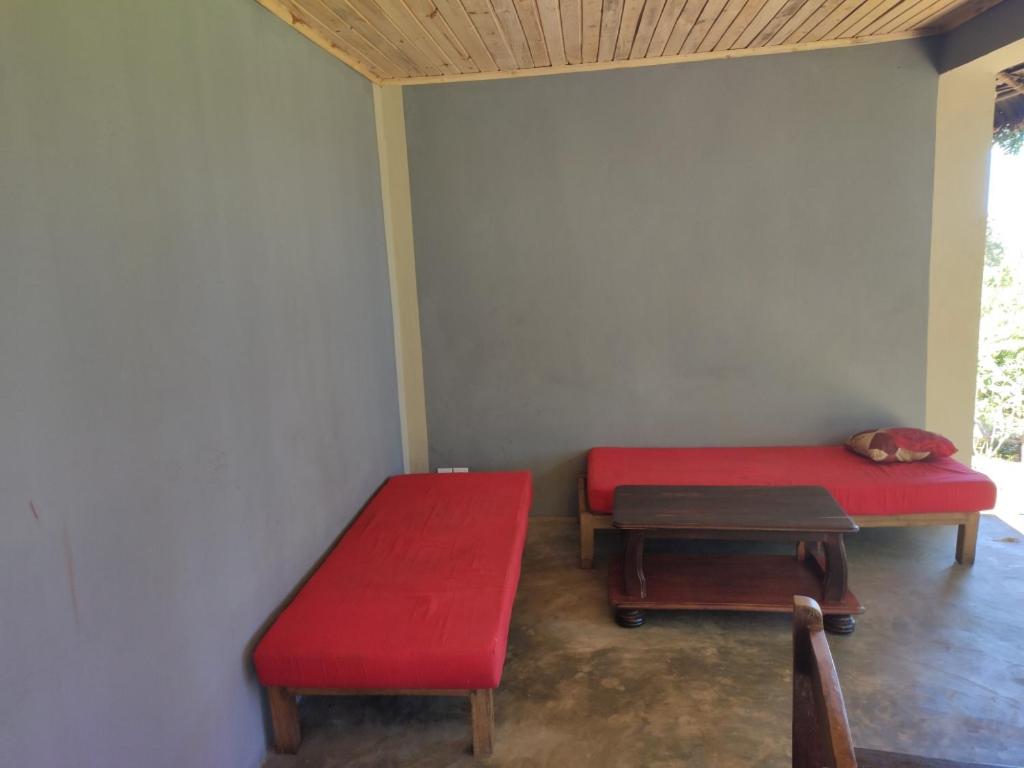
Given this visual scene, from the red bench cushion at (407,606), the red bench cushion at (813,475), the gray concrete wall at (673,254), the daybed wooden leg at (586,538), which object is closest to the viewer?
the red bench cushion at (407,606)

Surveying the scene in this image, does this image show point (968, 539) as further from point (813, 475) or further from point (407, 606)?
point (407, 606)

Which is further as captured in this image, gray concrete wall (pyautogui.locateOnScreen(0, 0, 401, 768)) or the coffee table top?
the coffee table top

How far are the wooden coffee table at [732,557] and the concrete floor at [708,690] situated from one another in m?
0.12

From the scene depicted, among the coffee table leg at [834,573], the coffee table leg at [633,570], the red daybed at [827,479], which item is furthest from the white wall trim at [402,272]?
the coffee table leg at [834,573]

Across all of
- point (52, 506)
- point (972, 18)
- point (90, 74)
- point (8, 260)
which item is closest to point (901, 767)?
point (52, 506)

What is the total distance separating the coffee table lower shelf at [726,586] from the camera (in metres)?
2.51

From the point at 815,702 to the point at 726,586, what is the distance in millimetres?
1847

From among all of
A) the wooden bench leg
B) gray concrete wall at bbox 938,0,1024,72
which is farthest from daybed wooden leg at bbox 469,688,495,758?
gray concrete wall at bbox 938,0,1024,72

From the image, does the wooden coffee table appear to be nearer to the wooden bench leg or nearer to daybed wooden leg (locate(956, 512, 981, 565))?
the wooden bench leg

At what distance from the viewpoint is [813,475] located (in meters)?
3.07

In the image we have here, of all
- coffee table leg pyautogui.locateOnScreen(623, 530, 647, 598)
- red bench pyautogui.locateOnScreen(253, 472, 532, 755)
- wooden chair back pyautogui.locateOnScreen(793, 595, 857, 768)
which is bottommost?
coffee table leg pyautogui.locateOnScreen(623, 530, 647, 598)

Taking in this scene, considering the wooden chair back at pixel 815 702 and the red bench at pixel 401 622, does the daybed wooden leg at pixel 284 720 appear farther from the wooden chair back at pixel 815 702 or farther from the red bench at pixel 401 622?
the wooden chair back at pixel 815 702

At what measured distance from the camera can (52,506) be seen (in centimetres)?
122

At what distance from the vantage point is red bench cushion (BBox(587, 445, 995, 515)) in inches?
114
